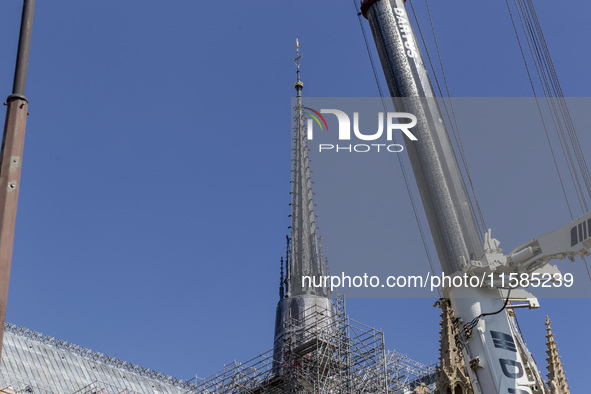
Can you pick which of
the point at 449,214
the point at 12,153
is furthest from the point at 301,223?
the point at 12,153

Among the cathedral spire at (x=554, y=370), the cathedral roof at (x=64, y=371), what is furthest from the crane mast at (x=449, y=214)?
the cathedral roof at (x=64, y=371)

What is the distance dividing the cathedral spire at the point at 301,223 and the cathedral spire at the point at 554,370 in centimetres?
3661

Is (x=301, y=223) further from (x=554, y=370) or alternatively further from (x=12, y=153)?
(x=12, y=153)

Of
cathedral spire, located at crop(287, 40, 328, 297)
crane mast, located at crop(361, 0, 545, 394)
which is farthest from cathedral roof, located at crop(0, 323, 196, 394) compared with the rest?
crane mast, located at crop(361, 0, 545, 394)

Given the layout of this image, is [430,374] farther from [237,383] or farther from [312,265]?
[237,383]

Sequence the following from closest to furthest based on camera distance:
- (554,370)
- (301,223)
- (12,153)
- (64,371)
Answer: (12,153) → (554,370) → (64,371) → (301,223)

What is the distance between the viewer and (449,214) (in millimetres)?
24484

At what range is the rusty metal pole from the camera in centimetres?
962

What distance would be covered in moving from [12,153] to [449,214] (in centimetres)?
1626

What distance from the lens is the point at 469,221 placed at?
24672 millimetres

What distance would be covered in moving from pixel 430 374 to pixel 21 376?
28437 mm

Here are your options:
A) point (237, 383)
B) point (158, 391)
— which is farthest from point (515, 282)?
point (158, 391)

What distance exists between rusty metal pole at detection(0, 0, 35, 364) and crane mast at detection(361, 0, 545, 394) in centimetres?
1527

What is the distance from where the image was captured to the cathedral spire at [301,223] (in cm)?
6375
